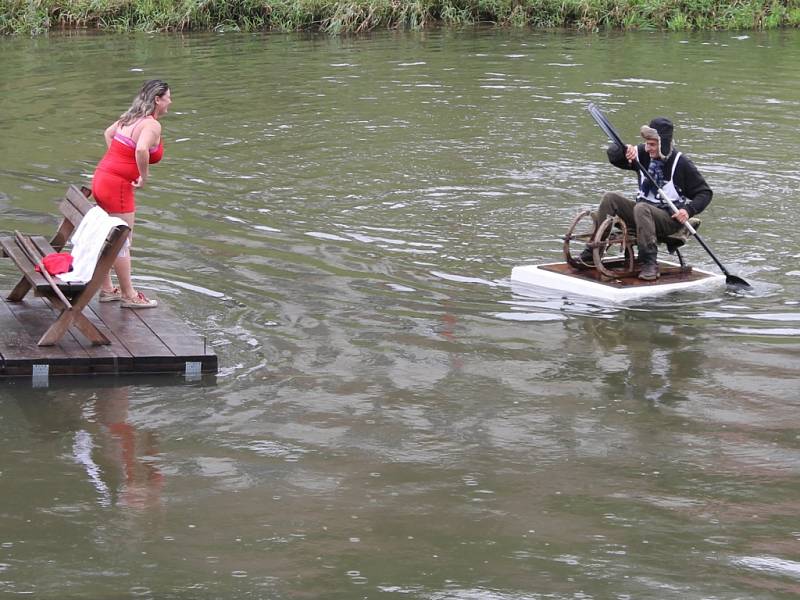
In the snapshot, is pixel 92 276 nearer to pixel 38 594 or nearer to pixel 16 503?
pixel 16 503

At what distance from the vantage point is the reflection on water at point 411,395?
6.47 metres

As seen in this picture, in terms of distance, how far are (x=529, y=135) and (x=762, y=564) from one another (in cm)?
1347

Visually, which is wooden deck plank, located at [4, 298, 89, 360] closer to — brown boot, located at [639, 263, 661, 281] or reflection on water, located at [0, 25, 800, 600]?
reflection on water, located at [0, 25, 800, 600]

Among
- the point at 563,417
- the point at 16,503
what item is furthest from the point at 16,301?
the point at 563,417

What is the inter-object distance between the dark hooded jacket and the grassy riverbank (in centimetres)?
1984

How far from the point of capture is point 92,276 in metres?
9.19

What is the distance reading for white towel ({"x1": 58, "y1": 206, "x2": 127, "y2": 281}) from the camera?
361 inches

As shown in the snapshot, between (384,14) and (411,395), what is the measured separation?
23.7 m

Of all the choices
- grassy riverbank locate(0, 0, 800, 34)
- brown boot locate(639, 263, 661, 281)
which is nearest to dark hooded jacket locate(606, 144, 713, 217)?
brown boot locate(639, 263, 661, 281)

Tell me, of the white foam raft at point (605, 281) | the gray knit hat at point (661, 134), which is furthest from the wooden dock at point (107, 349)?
the gray knit hat at point (661, 134)

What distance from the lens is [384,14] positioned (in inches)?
1244

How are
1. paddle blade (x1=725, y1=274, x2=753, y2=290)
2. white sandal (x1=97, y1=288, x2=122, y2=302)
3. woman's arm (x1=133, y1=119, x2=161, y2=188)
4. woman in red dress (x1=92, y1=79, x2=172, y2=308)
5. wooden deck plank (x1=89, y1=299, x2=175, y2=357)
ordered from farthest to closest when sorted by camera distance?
paddle blade (x1=725, y1=274, x2=753, y2=290) < white sandal (x1=97, y1=288, x2=122, y2=302) < woman in red dress (x1=92, y1=79, x2=172, y2=308) < woman's arm (x1=133, y1=119, x2=161, y2=188) < wooden deck plank (x1=89, y1=299, x2=175, y2=357)


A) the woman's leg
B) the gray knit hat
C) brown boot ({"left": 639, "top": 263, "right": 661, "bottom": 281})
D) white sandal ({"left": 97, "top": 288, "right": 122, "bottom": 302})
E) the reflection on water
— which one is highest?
the gray knit hat

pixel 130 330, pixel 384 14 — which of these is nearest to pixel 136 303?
pixel 130 330
